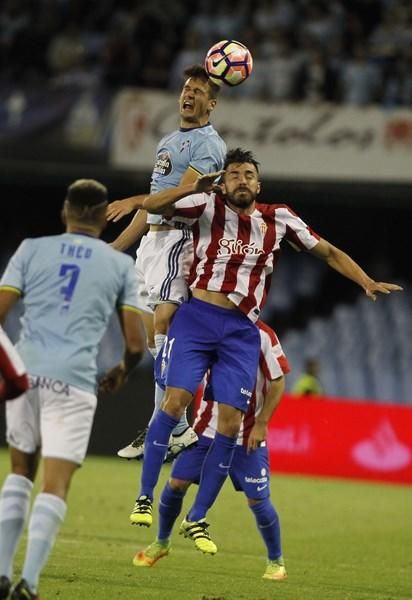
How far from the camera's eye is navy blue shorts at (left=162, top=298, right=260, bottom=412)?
8211 millimetres

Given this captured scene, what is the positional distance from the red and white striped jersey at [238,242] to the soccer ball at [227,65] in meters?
0.88

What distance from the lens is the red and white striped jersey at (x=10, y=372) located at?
224 inches

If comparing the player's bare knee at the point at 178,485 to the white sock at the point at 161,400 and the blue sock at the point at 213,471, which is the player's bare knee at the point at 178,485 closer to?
the blue sock at the point at 213,471

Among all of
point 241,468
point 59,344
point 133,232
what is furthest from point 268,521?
point 59,344

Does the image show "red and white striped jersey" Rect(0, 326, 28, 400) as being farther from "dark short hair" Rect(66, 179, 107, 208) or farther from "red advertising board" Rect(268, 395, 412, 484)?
"red advertising board" Rect(268, 395, 412, 484)

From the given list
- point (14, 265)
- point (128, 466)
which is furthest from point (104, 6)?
point (14, 265)

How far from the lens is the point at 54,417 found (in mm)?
5973

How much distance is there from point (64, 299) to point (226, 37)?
1498 cm

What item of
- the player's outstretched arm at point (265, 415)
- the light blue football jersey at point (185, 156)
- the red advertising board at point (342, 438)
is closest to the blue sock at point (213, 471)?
the player's outstretched arm at point (265, 415)

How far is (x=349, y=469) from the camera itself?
60.9 feet

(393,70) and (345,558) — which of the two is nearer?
(345,558)

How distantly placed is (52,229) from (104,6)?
182 inches

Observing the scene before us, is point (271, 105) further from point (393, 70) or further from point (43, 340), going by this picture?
point (43, 340)

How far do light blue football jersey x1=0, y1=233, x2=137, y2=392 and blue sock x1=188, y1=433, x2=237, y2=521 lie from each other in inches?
91.7
